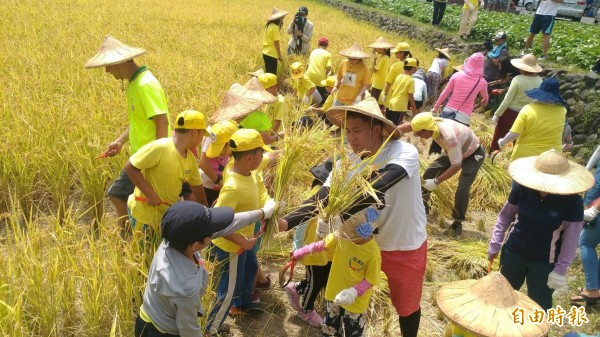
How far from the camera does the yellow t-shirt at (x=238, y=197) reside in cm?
220

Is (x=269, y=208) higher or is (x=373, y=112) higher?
(x=373, y=112)

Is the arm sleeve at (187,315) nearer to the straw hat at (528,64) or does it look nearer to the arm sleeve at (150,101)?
the arm sleeve at (150,101)

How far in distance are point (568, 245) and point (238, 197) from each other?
5.66 feet

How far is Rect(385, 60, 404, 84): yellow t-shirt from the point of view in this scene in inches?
221

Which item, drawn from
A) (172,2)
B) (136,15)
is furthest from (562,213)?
(172,2)

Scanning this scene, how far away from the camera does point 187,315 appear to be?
168 cm

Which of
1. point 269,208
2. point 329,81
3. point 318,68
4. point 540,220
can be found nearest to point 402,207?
point 269,208

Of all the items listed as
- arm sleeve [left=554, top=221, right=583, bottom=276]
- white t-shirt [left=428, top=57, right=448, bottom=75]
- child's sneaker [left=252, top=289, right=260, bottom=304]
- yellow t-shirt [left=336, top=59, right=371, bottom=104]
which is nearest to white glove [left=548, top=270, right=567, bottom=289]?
arm sleeve [left=554, top=221, right=583, bottom=276]

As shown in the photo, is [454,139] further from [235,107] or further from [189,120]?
[189,120]

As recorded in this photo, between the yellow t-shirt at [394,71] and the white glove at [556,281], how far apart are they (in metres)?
3.67

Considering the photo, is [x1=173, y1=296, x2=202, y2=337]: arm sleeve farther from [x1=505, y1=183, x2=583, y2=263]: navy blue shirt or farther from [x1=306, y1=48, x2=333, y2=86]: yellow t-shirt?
[x1=306, y1=48, x2=333, y2=86]: yellow t-shirt

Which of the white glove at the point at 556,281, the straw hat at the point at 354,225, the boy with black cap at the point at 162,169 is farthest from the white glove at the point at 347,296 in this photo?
the white glove at the point at 556,281

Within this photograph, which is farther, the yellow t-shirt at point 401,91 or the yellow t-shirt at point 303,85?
the yellow t-shirt at point 303,85

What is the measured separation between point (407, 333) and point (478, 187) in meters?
2.84
